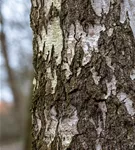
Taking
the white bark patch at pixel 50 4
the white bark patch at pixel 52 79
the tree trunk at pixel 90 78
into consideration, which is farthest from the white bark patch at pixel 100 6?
the white bark patch at pixel 52 79

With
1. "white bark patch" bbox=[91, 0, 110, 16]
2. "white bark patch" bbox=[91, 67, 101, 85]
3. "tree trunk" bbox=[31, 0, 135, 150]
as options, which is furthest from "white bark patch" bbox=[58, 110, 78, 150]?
"white bark patch" bbox=[91, 0, 110, 16]

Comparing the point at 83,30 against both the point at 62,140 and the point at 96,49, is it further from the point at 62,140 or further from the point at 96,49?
the point at 62,140

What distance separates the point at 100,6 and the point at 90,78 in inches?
8.7

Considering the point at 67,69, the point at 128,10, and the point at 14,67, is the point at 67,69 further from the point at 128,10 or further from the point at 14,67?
the point at 14,67

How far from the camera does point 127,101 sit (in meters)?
1.06

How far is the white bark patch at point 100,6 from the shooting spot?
42.5 inches

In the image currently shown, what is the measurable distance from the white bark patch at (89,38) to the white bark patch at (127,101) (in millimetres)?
147

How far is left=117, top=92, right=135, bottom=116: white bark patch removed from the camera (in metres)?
1.06

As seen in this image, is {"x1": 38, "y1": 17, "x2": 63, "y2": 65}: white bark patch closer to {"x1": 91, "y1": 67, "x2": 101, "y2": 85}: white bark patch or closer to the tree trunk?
the tree trunk

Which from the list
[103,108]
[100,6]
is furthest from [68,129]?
[100,6]

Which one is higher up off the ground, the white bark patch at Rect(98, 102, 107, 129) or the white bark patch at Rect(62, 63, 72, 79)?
the white bark patch at Rect(62, 63, 72, 79)

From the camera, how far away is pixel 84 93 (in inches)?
41.3

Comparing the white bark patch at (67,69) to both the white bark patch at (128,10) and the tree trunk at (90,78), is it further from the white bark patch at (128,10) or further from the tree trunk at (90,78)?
the white bark patch at (128,10)

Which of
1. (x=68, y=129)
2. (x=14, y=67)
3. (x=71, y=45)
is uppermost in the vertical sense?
(x=14, y=67)
